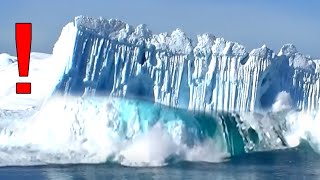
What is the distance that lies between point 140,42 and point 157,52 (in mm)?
491

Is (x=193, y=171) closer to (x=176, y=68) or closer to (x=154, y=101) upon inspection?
(x=154, y=101)

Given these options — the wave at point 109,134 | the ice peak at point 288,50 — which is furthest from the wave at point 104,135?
the ice peak at point 288,50

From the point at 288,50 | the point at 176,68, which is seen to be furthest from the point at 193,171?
the point at 288,50

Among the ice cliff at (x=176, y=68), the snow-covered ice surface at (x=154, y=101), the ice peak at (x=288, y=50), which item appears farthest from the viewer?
the ice peak at (x=288, y=50)

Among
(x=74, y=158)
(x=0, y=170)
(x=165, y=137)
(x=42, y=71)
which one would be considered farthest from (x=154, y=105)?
(x=42, y=71)

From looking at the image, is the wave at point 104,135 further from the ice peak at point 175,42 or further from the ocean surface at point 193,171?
the ice peak at point 175,42

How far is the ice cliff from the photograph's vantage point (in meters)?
17.6

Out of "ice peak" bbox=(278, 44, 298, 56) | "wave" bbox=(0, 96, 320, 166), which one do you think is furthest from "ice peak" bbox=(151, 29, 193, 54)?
"ice peak" bbox=(278, 44, 298, 56)

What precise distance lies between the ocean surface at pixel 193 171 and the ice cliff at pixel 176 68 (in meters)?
1.42

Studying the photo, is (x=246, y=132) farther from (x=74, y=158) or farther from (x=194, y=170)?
(x=74, y=158)

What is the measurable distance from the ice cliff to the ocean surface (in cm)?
142

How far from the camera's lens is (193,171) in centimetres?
1684

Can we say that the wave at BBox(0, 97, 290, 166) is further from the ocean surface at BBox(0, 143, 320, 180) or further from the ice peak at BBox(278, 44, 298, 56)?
the ice peak at BBox(278, 44, 298, 56)

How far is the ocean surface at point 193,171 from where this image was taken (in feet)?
52.5
